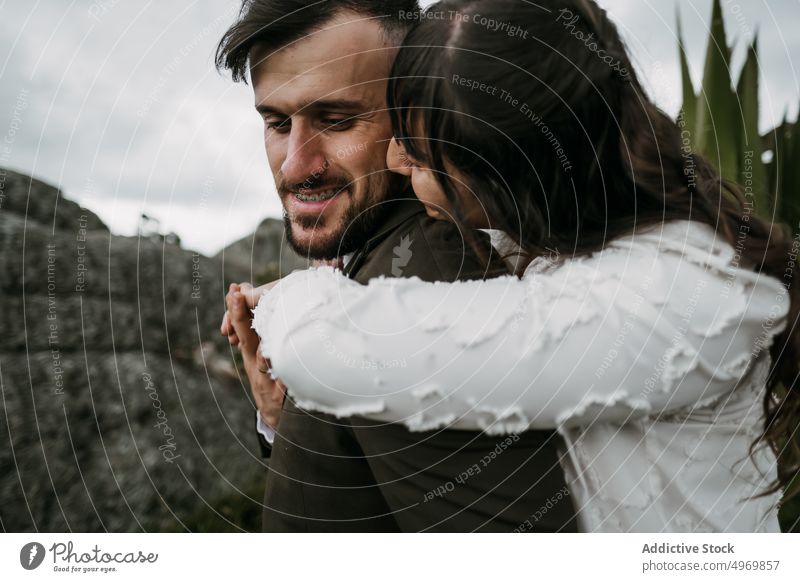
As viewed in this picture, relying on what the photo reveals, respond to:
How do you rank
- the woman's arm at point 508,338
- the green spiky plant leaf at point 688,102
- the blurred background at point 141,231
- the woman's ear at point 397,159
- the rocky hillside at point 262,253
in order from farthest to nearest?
the green spiky plant leaf at point 688,102 → the rocky hillside at point 262,253 → the blurred background at point 141,231 → the woman's ear at point 397,159 → the woman's arm at point 508,338

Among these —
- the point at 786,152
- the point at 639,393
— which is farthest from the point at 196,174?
the point at 786,152

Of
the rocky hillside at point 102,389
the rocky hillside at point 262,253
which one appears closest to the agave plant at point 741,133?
the rocky hillside at point 262,253

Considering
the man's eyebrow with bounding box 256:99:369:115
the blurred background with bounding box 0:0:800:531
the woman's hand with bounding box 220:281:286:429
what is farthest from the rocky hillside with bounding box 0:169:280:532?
the man's eyebrow with bounding box 256:99:369:115

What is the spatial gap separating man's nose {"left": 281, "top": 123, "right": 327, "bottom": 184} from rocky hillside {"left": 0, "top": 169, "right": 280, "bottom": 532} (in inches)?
10.2

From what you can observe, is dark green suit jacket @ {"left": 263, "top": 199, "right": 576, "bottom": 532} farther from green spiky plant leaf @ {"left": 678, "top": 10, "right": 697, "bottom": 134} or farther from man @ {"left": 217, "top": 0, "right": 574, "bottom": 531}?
green spiky plant leaf @ {"left": 678, "top": 10, "right": 697, "bottom": 134}

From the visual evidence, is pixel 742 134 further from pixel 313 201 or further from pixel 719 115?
pixel 313 201

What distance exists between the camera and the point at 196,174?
0.98 m

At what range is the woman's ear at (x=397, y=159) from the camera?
2.70ft

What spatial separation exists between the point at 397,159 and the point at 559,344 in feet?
1.18

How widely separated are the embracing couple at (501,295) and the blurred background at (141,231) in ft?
0.40

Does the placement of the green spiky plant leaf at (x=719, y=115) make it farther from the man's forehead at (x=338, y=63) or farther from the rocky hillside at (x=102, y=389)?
the rocky hillside at (x=102, y=389)

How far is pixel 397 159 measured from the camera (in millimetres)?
842
